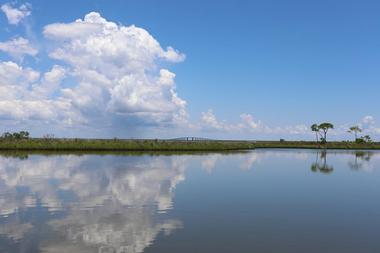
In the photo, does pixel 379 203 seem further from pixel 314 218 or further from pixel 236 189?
pixel 236 189

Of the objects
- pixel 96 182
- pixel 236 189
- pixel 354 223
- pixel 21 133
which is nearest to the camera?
pixel 354 223

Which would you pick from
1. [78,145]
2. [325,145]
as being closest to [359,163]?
[78,145]

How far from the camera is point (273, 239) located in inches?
519

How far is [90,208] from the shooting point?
17.9 metres

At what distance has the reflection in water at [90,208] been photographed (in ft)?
41.5

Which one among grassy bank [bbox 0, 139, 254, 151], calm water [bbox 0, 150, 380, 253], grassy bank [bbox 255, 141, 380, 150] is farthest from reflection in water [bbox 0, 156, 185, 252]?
grassy bank [bbox 255, 141, 380, 150]

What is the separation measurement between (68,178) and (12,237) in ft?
55.7

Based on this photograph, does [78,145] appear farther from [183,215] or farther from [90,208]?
[183,215]

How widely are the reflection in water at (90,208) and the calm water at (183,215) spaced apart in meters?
0.04

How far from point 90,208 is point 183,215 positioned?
4.50 m

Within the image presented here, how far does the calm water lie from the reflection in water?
36 millimetres

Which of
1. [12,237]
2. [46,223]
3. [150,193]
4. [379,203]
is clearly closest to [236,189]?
[150,193]

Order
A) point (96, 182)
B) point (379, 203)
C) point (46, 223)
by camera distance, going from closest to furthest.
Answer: point (46, 223) < point (379, 203) < point (96, 182)

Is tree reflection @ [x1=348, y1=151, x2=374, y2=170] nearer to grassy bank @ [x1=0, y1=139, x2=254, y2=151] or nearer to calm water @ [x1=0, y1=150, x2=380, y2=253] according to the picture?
calm water @ [x1=0, y1=150, x2=380, y2=253]
